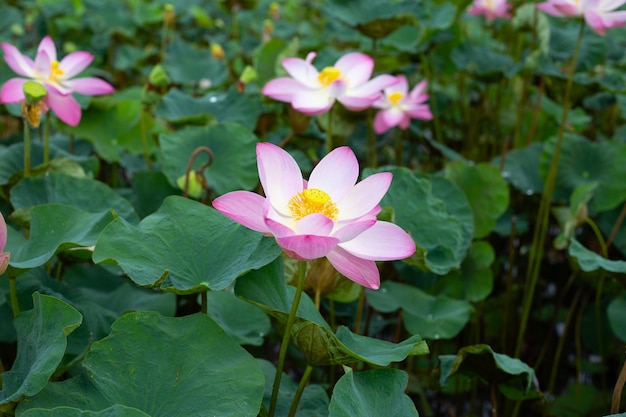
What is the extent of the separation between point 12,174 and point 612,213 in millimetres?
1132

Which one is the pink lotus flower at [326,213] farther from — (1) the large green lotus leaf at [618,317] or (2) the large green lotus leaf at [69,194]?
(1) the large green lotus leaf at [618,317]

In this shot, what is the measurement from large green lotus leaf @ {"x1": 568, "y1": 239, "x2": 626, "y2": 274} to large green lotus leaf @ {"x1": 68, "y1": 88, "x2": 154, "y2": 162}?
832mm

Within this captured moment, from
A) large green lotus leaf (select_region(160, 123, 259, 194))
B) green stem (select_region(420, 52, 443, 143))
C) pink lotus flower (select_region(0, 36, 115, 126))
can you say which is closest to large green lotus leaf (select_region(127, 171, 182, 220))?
large green lotus leaf (select_region(160, 123, 259, 194))

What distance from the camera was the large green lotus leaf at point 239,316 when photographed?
995 mm

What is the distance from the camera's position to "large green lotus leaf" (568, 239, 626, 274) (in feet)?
3.20

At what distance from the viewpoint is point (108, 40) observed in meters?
2.39

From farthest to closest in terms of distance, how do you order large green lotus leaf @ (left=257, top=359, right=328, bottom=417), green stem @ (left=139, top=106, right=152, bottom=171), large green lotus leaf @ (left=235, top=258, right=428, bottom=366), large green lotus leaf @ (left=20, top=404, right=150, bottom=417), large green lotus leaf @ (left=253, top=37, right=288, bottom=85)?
large green lotus leaf @ (left=253, top=37, right=288, bottom=85)
green stem @ (left=139, top=106, right=152, bottom=171)
large green lotus leaf @ (left=257, top=359, right=328, bottom=417)
large green lotus leaf @ (left=235, top=258, right=428, bottom=366)
large green lotus leaf @ (left=20, top=404, right=150, bottom=417)

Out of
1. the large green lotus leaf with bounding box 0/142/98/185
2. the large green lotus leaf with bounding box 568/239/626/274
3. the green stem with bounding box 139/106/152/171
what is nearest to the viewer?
the large green lotus leaf with bounding box 568/239/626/274

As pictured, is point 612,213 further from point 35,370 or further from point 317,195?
point 35,370

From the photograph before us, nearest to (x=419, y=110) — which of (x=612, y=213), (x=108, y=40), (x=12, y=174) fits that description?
(x=612, y=213)

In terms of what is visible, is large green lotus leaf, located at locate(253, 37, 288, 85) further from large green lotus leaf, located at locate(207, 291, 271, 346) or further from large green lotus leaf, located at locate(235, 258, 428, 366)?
large green lotus leaf, located at locate(235, 258, 428, 366)

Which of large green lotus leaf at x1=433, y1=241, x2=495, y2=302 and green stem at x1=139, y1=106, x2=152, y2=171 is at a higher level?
green stem at x1=139, y1=106, x2=152, y2=171

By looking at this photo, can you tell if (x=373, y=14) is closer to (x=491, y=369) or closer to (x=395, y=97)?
(x=395, y=97)

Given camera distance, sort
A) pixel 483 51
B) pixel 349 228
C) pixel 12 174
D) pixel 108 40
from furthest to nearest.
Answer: pixel 108 40 < pixel 483 51 < pixel 12 174 < pixel 349 228
